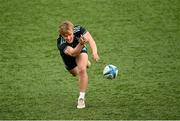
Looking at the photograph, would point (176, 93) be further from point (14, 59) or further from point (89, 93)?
point (14, 59)

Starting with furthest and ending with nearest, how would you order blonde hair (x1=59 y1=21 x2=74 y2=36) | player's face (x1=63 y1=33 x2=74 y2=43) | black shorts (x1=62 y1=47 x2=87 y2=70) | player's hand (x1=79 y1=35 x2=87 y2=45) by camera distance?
black shorts (x1=62 y1=47 x2=87 y2=70)
player's face (x1=63 y1=33 x2=74 y2=43)
blonde hair (x1=59 y1=21 x2=74 y2=36)
player's hand (x1=79 y1=35 x2=87 y2=45)

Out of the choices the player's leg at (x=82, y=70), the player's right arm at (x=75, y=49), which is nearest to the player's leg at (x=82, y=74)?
Answer: the player's leg at (x=82, y=70)

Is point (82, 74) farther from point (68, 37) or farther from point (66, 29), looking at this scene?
point (66, 29)

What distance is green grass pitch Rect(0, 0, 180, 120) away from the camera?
780cm

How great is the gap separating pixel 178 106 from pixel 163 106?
0.22 meters

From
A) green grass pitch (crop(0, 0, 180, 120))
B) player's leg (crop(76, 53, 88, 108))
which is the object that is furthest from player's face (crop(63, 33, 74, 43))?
green grass pitch (crop(0, 0, 180, 120))

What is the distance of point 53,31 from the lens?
1241cm

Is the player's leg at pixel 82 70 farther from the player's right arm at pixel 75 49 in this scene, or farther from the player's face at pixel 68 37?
the player's face at pixel 68 37

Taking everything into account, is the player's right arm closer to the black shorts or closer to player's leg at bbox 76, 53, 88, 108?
player's leg at bbox 76, 53, 88, 108

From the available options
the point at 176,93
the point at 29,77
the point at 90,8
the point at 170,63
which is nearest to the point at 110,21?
the point at 90,8

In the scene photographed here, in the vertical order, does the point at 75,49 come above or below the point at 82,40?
below

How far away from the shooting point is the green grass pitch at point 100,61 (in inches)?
307

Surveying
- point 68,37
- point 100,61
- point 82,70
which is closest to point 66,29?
point 68,37

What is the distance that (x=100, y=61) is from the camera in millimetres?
10469
